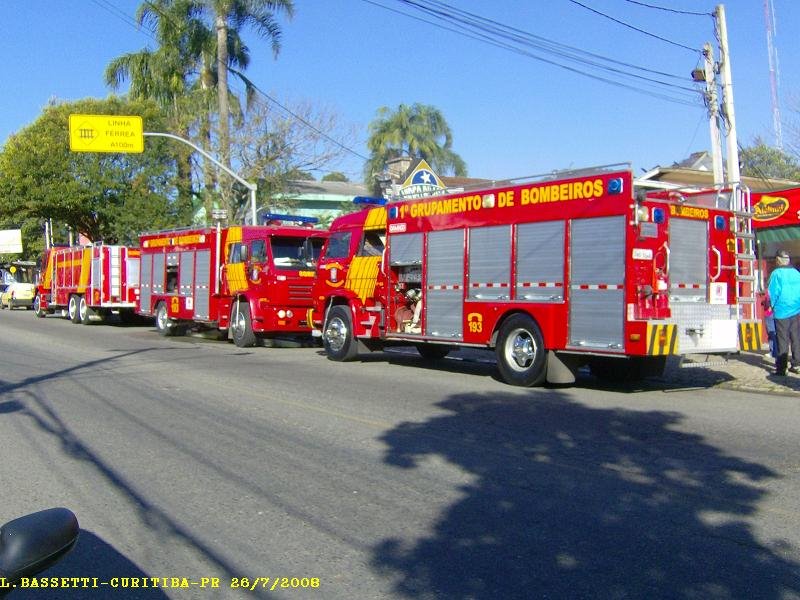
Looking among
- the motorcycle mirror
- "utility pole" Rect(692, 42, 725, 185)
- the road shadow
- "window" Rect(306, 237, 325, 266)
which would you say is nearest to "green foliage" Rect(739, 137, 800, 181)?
"utility pole" Rect(692, 42, 725, 185)

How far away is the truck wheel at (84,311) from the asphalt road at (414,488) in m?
18.1

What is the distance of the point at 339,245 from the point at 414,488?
9.66 m

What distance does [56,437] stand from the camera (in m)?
8.09

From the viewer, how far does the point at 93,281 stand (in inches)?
1096

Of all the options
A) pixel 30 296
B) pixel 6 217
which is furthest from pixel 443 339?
pixel 30 296

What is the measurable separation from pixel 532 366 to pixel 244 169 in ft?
82.1

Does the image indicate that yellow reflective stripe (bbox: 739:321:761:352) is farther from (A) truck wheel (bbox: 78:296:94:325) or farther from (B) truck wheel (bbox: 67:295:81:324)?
(B) truck wheel (bbox: 67:295:81:324)

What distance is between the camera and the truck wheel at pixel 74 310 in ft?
96.9

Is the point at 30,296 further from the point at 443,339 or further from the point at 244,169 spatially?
the point at 443,339

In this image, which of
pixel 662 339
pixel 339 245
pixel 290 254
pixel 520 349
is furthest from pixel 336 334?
pixel 662 339

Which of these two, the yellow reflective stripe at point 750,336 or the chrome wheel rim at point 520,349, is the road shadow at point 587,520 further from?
the yellow reflective stripe at point 750,336

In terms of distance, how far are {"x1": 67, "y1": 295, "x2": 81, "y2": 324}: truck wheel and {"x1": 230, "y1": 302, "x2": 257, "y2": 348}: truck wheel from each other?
1275 cm

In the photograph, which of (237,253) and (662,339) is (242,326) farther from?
(662,339)

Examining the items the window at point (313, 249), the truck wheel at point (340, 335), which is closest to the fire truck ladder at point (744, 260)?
the truck wheel at point (340, 335)
